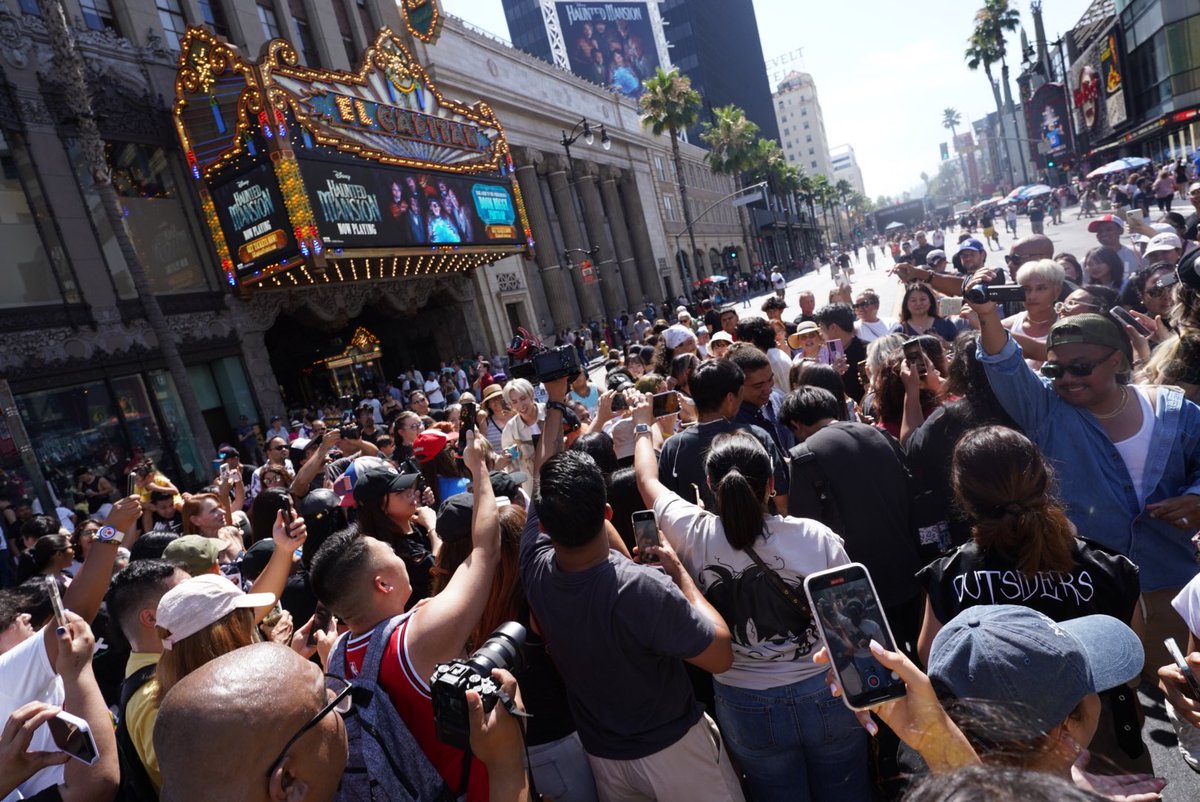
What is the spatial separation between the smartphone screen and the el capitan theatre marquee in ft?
A: 51.9

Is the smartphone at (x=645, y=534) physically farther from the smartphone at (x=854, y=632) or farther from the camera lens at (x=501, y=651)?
the smartphone at (x=854, y=632)

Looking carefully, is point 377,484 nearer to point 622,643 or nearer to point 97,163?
point 622,643

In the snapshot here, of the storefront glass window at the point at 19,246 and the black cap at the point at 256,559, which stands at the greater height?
the storefront glass window at the point at 19,246

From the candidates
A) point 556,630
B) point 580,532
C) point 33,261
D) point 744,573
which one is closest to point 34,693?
point 556,630

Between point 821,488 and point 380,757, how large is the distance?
6.93 feet

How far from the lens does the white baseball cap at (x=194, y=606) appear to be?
221 cm

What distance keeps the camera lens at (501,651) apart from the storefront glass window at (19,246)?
18081 mm

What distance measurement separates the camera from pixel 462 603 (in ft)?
7.04

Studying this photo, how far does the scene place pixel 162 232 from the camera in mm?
17594

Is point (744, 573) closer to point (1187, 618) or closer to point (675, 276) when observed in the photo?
point (1187, 618)

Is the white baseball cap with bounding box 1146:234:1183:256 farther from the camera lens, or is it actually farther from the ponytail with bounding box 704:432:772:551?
the camera lens

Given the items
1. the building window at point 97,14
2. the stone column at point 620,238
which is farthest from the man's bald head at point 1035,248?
the stone column at point 620,238

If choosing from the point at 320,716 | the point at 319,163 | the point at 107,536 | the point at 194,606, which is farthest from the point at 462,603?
the point at 319,163

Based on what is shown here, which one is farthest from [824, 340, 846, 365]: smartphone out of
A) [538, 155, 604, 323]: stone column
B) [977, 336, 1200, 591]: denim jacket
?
[538, 155, 604, 323]: stone column
